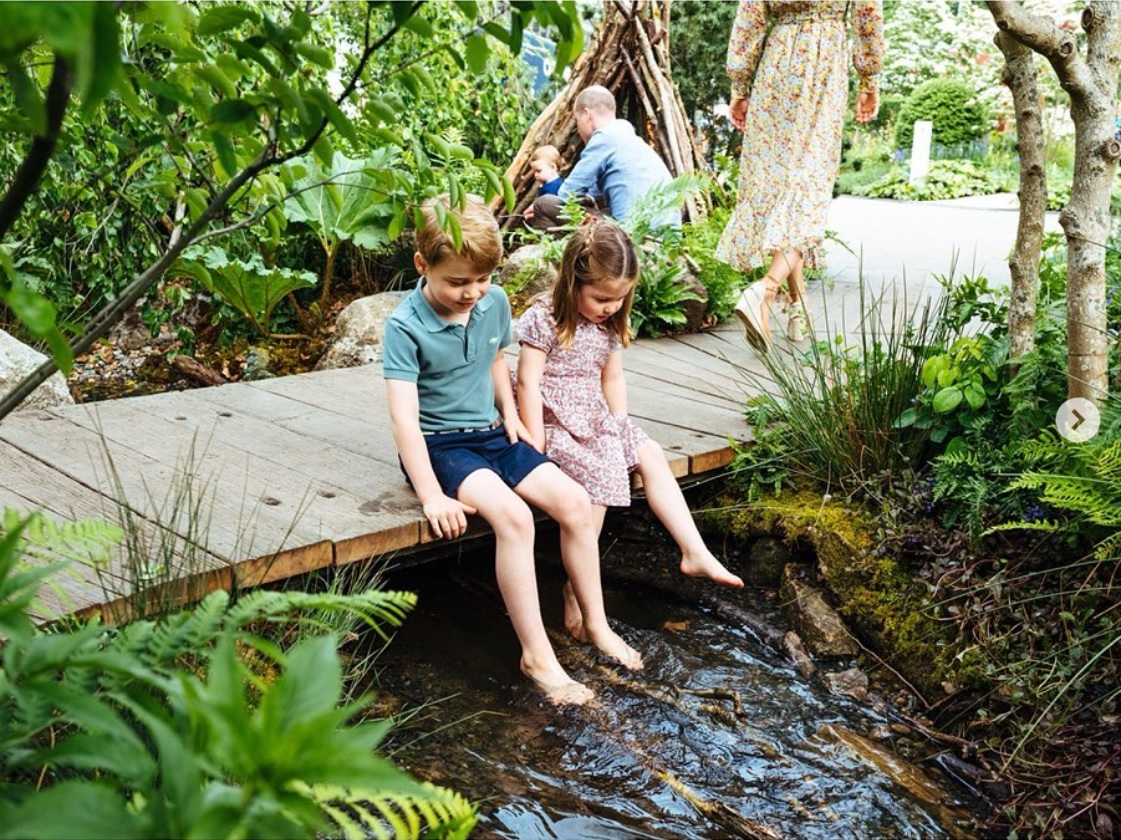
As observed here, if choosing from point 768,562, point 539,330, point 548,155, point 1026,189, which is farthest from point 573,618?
point 548,155

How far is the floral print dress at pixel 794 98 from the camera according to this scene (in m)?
5.68

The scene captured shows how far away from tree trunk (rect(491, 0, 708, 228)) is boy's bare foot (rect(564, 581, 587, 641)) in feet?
15.9

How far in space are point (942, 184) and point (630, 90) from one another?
1052 cm

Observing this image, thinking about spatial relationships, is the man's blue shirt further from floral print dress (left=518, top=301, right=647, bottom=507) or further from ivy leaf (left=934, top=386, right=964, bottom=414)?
ivy leaf (left=934, top=386, right=964, bottom=414)

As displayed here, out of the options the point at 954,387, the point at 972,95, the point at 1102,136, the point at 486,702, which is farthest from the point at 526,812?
the point at 972,95

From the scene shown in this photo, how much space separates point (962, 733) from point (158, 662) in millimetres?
2387

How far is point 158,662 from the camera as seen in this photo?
134cm

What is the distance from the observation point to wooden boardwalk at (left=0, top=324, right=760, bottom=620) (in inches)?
110

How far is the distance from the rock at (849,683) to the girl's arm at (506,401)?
1196 millimetres

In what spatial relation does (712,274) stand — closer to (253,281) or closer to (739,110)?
(739,110)

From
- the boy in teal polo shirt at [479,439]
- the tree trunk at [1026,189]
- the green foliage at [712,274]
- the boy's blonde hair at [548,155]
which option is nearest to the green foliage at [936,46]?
the boy's blonde hair at [548,155]

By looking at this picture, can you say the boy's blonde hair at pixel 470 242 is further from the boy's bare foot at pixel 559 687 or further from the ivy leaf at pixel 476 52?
the ivy leaf at pixel 476 52

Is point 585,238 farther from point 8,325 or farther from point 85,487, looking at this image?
point 8,325

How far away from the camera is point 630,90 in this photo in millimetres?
8719
